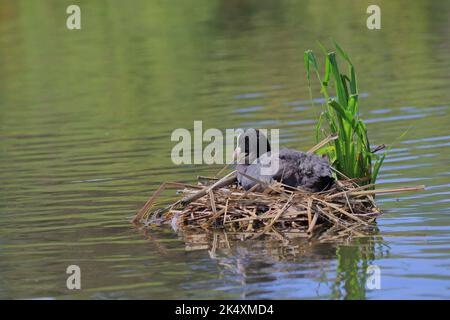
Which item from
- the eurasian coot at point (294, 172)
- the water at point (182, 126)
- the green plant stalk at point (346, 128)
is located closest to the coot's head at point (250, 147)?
the eurasian coot at point (294, 172)

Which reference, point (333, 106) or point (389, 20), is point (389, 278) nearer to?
point (333, 106)

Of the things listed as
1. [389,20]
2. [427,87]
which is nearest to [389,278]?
[427,87]

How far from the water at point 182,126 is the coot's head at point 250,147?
1175 millimetres

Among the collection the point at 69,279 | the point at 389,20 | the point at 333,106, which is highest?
the point at 389,20

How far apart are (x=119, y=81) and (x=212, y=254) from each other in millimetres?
13237

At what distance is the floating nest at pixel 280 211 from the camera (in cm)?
1024

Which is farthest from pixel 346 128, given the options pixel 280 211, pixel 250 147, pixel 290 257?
pixel 290 257

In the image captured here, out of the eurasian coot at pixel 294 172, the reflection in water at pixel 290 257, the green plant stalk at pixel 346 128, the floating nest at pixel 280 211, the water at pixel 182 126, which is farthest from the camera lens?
the green plant stalk at pixel 346 128

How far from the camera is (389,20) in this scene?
2884 centimetres

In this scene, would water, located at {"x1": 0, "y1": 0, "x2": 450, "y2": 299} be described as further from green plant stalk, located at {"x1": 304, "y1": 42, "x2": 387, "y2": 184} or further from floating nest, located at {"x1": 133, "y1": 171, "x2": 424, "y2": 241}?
green plant stalk, located at {"x1": 304, "y1": 42, "x2": 387, "y2": 184}

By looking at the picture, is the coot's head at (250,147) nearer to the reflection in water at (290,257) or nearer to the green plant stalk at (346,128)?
the green plant stalk at (346,128)

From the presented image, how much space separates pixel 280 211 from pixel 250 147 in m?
1.14

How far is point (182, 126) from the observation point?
56.6 ft

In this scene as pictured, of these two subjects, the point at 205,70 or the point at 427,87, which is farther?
the point at 205,70
